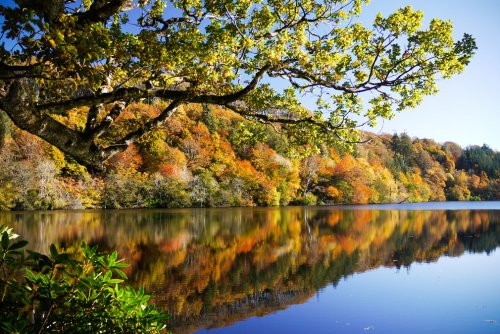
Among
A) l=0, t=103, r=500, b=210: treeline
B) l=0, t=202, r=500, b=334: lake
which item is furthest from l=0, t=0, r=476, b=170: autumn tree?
l=0, t=103, r=500, b=210: treeline

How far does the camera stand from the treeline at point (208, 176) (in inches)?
1711

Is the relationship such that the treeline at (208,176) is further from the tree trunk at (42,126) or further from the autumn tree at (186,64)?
the tree trunk at (42,126)

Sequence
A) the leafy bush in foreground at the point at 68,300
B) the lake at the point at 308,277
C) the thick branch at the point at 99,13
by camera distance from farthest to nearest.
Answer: the lake at the point at 308,277
the thick branch at the point at 99,13
the leafy bush in foreground at the point at 68,300

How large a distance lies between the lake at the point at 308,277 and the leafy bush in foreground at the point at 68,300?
6.67 metres

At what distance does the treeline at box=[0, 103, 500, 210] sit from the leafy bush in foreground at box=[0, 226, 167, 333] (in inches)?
765

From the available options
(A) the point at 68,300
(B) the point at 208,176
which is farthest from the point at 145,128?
(B) the point at 208,176

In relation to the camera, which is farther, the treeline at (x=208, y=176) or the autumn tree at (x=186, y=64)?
the treeline at (x=208, y=176)

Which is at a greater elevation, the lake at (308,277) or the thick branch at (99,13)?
the thick branch at (99,13)

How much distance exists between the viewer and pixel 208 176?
57.1 m

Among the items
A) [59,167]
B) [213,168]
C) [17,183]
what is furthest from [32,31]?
[213,168]

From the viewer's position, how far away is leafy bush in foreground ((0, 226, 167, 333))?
3.05m

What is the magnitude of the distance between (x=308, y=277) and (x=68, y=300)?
40.6 ft

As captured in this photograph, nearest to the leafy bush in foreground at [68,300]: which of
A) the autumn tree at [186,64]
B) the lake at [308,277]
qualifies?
the autumn tree at [186,64]

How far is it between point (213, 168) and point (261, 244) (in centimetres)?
4135
